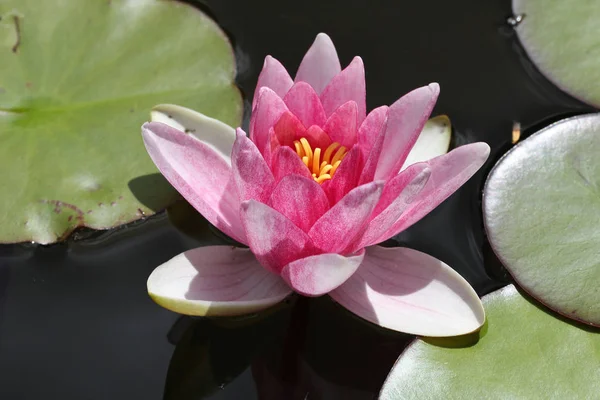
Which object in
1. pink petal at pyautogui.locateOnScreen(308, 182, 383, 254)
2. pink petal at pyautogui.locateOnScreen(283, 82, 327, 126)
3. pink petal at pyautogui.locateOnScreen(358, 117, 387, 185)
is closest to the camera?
pink petal at pyautogui.locateOnScreen(308, 182, 383, 254)

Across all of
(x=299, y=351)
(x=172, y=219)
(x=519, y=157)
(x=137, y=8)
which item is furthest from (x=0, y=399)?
(x=519, y=157)

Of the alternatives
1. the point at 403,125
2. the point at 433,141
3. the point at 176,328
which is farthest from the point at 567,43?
the point at 176,328

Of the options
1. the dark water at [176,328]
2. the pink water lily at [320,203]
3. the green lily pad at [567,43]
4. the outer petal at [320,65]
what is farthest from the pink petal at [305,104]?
the green lily pad at [567,43]

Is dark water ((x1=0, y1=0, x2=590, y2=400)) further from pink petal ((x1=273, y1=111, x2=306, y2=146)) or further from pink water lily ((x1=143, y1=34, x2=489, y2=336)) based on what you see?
pink petal ((x1=273, y1=111, x2=306, y2=146))

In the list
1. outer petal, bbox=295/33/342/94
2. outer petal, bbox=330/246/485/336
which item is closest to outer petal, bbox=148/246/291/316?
outer petal, bbox=330/246/485/336

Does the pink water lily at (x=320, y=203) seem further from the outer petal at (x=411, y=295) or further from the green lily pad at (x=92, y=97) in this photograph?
the green lily pad at (x=92, y=97)

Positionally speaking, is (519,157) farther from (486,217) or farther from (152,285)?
(152,285)

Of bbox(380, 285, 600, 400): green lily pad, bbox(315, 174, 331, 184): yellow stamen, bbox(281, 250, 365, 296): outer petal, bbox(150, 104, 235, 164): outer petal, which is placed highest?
bbox(315, 174, 331, 184): yellow stamen

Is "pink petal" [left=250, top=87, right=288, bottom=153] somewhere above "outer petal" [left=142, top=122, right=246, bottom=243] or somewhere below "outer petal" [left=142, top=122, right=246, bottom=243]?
above
